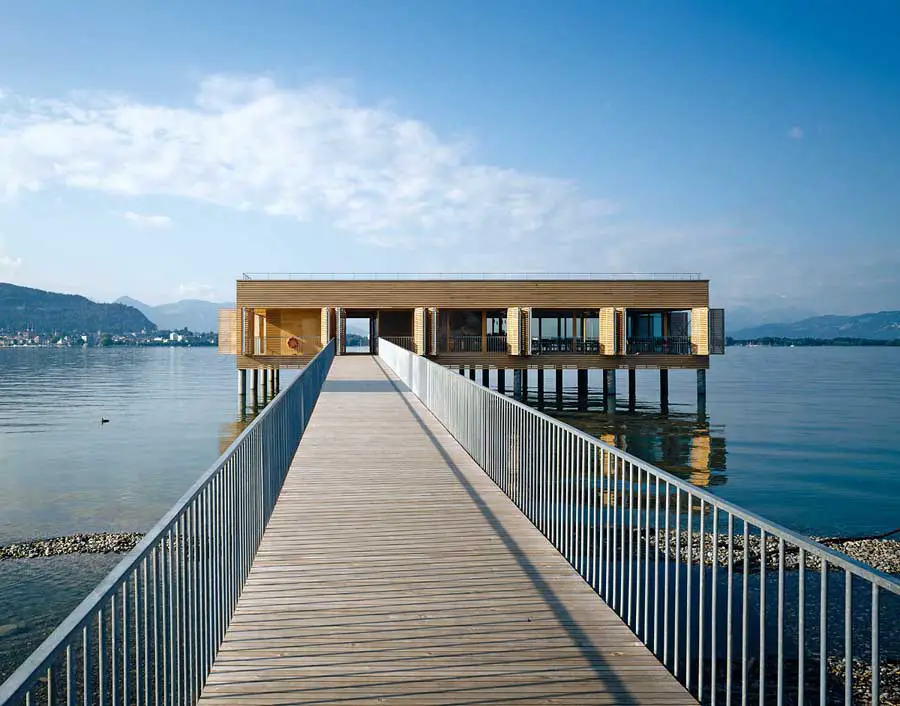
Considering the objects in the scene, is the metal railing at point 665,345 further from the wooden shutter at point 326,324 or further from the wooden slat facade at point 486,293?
the wooden shutter at point 326,324

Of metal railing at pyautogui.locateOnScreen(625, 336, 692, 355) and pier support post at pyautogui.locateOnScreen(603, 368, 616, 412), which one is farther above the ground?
metal railing at pyautogui.locateOnScreen(625, 336, 692, 355)

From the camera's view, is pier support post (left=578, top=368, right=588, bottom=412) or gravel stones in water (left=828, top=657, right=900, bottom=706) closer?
gravel stones in water (left=828, top=657, right=900, bottom=706)

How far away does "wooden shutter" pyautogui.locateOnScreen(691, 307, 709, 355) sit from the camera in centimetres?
A: 3525

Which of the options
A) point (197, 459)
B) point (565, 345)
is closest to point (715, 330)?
point (565, 345)

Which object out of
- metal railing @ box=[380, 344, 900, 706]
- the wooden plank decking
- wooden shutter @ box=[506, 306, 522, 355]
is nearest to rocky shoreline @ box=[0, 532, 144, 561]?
the wooden plank decking

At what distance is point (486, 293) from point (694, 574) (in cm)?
2584

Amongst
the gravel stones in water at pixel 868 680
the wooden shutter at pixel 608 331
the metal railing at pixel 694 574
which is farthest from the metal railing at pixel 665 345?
the gravel stones in water at pixel 868 680

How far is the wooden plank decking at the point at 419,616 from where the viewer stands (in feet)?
12.4

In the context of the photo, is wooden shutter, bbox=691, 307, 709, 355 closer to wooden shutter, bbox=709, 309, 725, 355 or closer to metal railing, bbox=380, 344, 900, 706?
wooden shutter, bbox=709, 309, 725, 355

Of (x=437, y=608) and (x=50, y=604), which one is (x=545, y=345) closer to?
(x=50, y=604)

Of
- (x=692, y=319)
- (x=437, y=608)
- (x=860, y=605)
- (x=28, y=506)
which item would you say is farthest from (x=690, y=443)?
(x=437, y=608)

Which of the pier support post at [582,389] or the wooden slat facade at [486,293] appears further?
the pier support post at [582,389]

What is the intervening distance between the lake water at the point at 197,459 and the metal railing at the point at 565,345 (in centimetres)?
294

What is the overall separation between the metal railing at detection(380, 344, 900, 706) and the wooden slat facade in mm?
22535
